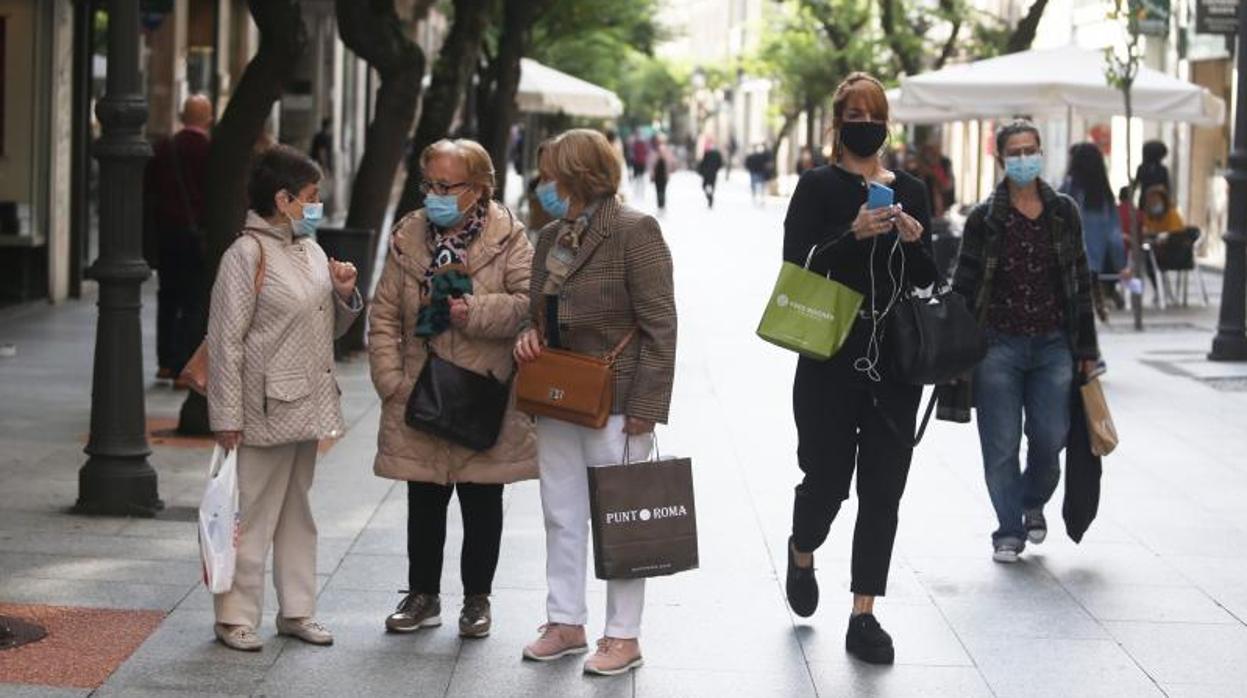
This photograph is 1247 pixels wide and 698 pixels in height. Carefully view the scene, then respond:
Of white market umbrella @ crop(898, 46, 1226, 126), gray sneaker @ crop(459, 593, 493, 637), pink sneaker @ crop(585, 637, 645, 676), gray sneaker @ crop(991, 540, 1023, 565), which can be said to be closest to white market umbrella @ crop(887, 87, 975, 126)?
white market umbrella @ crop(898, 46, 1226, 126)

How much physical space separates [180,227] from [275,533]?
714 centimetres

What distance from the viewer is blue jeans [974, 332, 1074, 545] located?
30.1 feet

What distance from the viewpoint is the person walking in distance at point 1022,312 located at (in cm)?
898

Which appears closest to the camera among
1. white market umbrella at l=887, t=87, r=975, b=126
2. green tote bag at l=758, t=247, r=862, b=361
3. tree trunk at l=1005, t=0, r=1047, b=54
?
green tote bag at l=758, t=247, r=862, b=361

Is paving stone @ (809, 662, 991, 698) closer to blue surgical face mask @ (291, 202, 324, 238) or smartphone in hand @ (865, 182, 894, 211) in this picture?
smartphone in hand @ (865, 182, 894, 211)

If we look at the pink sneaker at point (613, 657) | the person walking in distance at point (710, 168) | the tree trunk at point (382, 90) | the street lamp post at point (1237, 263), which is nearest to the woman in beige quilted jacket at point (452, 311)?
the pink sneaker at point (613, 657)

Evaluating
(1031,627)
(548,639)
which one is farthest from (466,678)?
(1031,627)

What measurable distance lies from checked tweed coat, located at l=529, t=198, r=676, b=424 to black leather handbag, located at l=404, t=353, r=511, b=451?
38cm

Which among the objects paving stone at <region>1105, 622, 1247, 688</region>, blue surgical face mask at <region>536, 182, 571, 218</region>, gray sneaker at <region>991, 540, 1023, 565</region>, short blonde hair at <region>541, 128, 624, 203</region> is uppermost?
short blonde hair at <region>541, 128, 624, 203</region>

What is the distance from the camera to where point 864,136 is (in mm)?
7215

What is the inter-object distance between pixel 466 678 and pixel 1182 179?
93.4 feet

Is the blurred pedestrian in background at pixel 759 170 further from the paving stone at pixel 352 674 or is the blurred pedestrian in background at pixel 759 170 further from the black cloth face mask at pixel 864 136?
the paving stone at pixel 352 674

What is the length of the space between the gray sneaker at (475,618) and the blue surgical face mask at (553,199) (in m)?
1.31

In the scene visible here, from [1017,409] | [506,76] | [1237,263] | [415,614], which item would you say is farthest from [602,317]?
[506,76]
